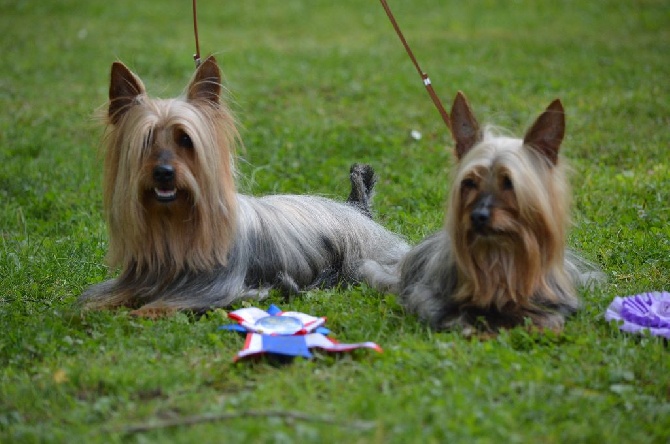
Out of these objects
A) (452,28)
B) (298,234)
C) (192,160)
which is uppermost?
(452,28)

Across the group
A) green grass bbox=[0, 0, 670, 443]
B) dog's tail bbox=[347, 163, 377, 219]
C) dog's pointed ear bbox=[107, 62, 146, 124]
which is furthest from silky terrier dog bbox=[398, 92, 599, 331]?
dog's pointed ear bbox=[107, 62, 146, 124]

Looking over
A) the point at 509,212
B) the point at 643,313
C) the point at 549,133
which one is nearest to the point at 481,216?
the point at 509,212

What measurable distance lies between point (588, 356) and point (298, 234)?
232cm

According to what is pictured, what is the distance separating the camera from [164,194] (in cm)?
544

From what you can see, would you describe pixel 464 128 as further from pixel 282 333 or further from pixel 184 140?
pixel 184 140

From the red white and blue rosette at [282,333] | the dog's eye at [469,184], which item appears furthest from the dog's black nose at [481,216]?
the red white and blue rosette at [282,333]

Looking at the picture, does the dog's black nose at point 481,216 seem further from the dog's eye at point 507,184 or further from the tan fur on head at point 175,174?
the tan fur on head at point 175,174

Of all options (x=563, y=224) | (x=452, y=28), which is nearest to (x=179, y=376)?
(x=563, y=224)

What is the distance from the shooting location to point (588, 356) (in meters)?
4.71

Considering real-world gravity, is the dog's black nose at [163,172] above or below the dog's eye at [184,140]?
below

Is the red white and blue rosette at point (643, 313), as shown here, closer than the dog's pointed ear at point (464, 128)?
Yes

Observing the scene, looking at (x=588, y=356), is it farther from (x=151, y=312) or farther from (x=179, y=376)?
(x=151, y=312)

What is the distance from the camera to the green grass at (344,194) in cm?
413

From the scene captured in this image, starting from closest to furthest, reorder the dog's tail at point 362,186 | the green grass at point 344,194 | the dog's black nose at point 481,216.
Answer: the green grass at point 344,194 < the dog's black nose at point 481,216 < the dog's tail at point 362,186
